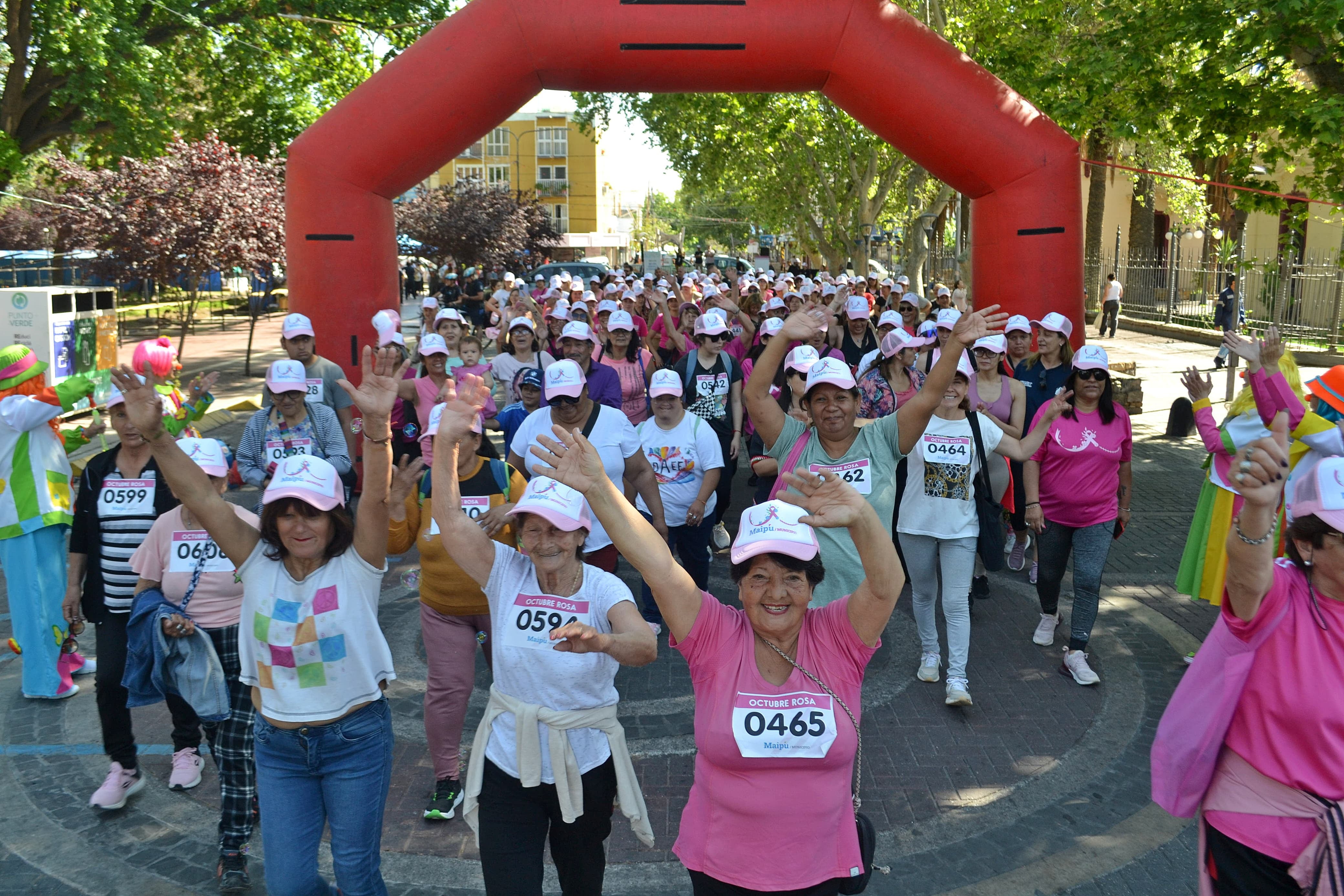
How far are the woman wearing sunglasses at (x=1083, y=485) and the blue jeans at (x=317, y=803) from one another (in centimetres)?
424

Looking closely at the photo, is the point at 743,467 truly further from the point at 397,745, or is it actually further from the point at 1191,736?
the point at 1191,736

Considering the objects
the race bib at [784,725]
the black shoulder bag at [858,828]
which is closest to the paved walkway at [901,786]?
the race bib at [784,725]

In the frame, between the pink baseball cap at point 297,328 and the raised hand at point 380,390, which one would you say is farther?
the pink baseball cap at point 297,328

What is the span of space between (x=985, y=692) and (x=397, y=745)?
3.27 meters

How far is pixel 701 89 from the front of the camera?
36.2ft

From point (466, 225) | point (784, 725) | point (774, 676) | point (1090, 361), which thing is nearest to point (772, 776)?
point (784, 725)

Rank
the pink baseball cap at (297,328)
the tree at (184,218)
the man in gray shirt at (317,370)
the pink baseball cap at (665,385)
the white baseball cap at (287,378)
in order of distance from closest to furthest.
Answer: the white baseball cap at (287,378) → the pink baseball cap at (665,385) → the man in gray shirt at (317,370) → the pink baseball cap at (297,328) → the tree at (184,218)

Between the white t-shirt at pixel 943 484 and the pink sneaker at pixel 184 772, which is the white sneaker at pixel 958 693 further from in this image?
the pink sneaker at pixel 184 772

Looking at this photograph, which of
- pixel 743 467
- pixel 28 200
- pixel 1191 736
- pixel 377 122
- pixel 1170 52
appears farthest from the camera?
pixel 28 200

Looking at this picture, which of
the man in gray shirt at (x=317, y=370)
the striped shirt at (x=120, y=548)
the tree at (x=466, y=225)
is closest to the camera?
the striped shirt at (x=120, y=548)

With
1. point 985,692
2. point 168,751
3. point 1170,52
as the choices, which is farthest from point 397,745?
point 1170,52

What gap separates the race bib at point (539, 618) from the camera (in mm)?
3461

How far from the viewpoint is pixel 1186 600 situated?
7820mm

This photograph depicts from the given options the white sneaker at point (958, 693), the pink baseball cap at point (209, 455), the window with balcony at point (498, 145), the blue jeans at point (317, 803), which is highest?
the window with balcony at point (498, 145)
